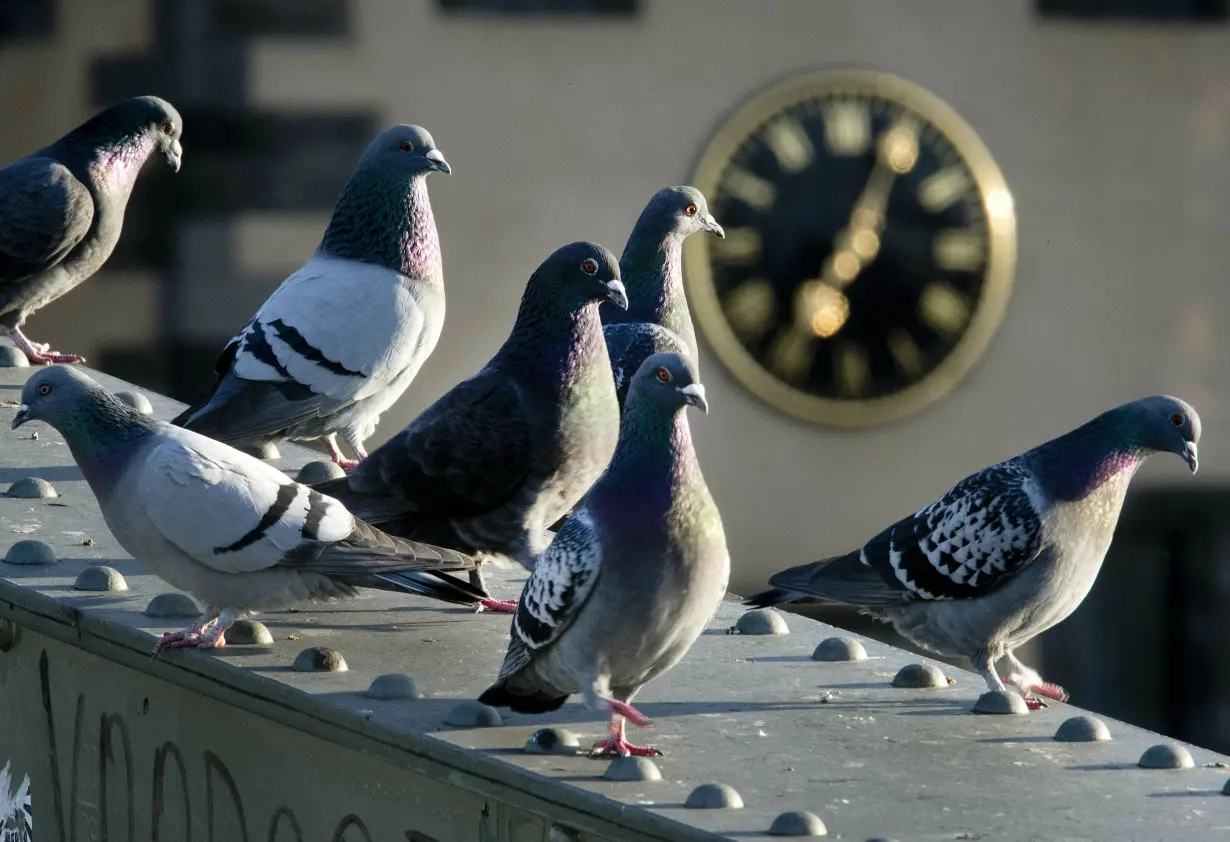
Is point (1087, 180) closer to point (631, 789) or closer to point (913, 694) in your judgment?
point (913, 694)

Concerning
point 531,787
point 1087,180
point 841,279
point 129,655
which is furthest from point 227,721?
point 1087,180

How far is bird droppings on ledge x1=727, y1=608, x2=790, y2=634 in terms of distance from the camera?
4.06 m

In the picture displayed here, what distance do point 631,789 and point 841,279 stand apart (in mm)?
9126

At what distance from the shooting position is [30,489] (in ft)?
15.3

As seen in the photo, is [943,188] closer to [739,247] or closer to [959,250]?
[959,250]

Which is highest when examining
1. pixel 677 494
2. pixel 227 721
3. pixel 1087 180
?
pixel 1087 180

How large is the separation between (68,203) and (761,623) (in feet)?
9.62

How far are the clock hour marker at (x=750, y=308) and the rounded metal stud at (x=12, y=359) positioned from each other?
242 inches

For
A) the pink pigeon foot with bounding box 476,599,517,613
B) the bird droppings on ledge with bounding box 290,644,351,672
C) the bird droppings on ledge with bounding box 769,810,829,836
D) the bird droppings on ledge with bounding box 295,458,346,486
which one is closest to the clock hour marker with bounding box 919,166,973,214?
the bird droppings on ledge with bounding box 295,458,346,486

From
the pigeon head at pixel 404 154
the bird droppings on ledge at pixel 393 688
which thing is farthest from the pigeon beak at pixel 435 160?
the bird droppings on ledge at pixel 393 688

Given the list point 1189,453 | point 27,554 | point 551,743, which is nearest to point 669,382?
point 551,743

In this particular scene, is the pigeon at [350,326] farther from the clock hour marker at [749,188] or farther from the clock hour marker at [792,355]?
the clock hour marker at [792,355]

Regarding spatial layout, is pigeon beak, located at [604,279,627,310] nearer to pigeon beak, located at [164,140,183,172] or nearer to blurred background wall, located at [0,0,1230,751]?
pigeon beak, located at [164,140,183,172]

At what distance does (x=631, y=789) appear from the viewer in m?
2.94
